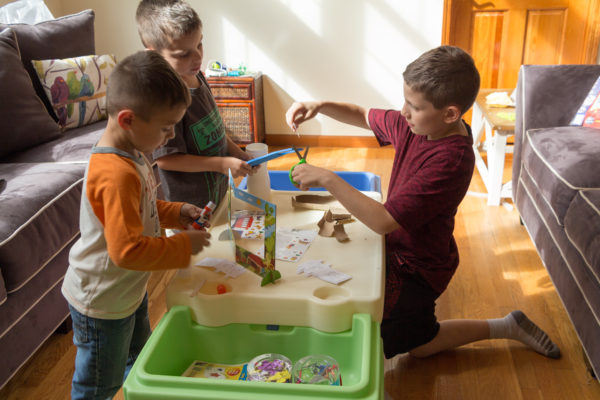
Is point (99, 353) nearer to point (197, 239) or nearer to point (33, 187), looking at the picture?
point (197, 239)

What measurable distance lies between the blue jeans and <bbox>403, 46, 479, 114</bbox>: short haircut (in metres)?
0.84

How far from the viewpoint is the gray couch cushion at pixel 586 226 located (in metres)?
1.50

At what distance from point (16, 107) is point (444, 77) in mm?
1838

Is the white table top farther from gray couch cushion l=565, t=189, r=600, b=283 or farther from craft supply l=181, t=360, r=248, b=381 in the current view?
gray couch cushion l=565, t=189, r=600, b=283

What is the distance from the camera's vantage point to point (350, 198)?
1215 millimetres

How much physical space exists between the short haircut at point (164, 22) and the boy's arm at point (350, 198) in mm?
498

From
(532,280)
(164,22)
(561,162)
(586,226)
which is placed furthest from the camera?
(532,280)

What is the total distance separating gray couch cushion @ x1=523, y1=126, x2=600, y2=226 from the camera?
1.83 metres

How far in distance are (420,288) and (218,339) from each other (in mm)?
593

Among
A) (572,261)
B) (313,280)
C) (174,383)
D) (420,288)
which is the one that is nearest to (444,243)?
(420,288)

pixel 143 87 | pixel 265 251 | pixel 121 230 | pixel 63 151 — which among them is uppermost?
pixel 143 87

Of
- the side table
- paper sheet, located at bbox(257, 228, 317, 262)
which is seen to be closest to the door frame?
the side table

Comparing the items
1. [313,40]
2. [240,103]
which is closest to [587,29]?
[313,40]

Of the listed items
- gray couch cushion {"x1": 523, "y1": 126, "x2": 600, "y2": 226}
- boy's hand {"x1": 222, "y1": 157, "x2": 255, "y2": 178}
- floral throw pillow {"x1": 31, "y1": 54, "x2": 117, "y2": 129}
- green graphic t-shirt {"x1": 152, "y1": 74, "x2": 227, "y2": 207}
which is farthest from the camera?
floral throw pillow {"x1": 31, "y1": 54, "x2": 117, "y2": 129}
